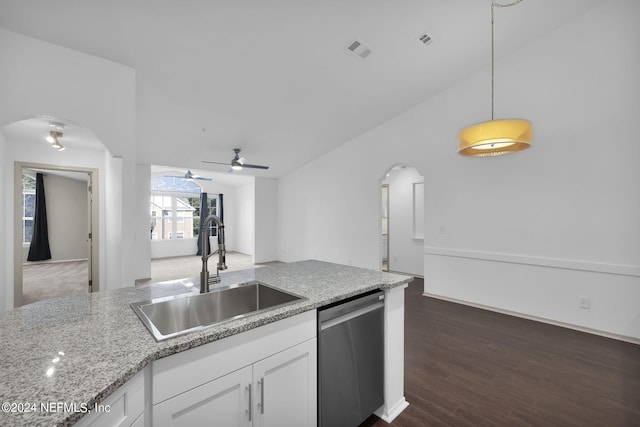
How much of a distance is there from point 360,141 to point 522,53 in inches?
111

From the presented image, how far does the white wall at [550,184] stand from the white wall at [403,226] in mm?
1382

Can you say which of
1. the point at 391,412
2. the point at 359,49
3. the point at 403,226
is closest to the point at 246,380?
the point at 391,412

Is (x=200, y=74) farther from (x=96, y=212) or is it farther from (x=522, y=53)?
(x=522, y=53)

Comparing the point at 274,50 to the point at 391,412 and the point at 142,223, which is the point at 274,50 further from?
the point at 142,223

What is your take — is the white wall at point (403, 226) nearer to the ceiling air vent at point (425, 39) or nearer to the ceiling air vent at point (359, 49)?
the ceiling air vent at point (425, 39)

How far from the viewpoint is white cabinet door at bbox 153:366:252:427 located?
0.97 metres

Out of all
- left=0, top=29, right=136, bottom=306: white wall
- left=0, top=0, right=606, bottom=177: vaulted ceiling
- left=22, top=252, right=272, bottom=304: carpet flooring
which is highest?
left=0, top=0, right=606, bottom=177: vaulted ceiling

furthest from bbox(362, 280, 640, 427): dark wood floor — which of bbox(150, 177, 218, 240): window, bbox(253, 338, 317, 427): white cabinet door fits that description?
bbox(150, 177, 218, 240): window

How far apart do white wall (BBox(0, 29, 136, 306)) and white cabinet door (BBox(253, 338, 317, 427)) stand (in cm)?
259

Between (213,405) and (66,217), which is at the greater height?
(66,217)

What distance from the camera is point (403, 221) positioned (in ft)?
20.5

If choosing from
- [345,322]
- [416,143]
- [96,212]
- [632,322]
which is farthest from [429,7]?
[96,212]

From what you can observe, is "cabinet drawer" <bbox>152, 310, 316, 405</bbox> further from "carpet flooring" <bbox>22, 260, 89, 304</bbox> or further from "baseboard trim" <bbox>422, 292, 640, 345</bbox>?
"carpet flooring" <bbox>22, 260, 89, 304</bbox>

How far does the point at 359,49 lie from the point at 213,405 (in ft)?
11.8
